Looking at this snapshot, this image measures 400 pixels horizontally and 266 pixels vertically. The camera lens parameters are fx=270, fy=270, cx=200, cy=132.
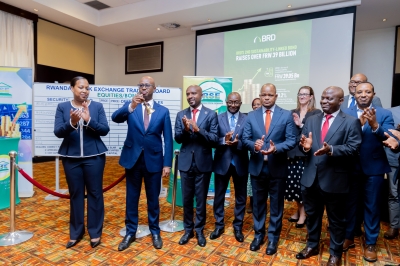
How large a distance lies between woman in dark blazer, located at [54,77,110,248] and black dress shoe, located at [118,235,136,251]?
0.88 ft

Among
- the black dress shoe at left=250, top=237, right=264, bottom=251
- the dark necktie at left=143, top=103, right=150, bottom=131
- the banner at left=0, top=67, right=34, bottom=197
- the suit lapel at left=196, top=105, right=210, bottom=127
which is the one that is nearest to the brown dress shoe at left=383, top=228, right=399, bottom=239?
the black dress shoe at left=250, top=237, right=264, bottom=251

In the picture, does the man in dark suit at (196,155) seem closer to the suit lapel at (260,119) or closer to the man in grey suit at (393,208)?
the suit lapel at (260,119)

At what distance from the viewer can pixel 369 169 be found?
2.58m

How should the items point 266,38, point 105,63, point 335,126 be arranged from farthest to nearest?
point 105,63, point 266,38, point 335,126

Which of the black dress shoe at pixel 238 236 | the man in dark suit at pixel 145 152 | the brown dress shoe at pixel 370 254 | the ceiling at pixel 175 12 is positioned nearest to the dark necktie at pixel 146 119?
the man in dark suit at pixel 145 152

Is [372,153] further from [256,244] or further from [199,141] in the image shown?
[199,141]

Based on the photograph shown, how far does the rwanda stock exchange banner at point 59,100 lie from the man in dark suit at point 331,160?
2467 millimetres

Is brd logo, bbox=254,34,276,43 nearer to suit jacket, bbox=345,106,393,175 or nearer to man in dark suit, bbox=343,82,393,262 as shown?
man in dark suit, bbox=343,82,393,262

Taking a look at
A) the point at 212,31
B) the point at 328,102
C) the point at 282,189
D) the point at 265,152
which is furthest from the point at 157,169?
the point at 212,31

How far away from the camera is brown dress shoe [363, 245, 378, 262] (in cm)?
260

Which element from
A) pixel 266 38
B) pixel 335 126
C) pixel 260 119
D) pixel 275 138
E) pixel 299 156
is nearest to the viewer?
pixel 335 126

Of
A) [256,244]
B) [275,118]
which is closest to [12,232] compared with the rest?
[256,244]

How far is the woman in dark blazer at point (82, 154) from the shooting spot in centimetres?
264

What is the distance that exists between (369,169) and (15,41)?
7930 mm
